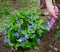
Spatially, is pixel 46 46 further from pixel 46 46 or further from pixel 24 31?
pixel 24 31

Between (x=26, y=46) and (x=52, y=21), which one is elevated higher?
(x=52, y=21)

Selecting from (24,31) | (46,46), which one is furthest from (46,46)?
(24,31)

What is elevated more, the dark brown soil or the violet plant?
the violet plant

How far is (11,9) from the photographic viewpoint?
411cm

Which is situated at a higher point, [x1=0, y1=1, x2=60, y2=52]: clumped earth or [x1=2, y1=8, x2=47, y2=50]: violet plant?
[x1=2, y1=8, x2=47, y2=50]: violet plant

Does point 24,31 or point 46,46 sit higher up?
point 24,31

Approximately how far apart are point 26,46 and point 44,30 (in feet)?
1.08

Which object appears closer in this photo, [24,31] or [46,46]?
[24,31]

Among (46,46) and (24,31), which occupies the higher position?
(24,31)

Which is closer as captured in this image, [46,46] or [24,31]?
[24,31]

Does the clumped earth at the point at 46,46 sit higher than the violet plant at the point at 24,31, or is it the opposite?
the violet plant at the point at 24,31

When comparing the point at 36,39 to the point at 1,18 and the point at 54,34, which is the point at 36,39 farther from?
the point at 1,18

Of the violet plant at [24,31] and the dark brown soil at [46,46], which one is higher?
the violet plant at [24,31]

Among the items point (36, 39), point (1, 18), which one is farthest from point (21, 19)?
point (1, 18)
